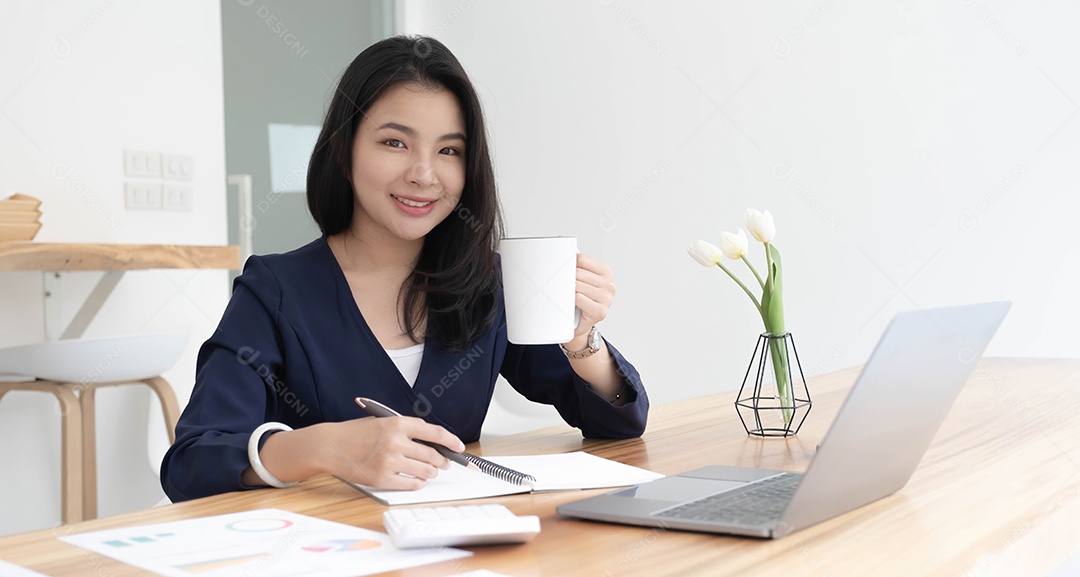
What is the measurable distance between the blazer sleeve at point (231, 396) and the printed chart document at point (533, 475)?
0.17 metres

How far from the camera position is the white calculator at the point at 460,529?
61 cm

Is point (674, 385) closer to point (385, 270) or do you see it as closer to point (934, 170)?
point (934, 170)

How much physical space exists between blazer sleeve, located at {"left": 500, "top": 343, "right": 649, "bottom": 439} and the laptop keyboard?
39cm

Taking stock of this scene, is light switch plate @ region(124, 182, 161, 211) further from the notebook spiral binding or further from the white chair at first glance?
the notebook spiral binding

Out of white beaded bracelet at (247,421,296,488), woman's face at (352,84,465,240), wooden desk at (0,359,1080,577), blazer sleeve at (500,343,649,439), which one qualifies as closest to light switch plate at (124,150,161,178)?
woman's face at (352,84,465,240)

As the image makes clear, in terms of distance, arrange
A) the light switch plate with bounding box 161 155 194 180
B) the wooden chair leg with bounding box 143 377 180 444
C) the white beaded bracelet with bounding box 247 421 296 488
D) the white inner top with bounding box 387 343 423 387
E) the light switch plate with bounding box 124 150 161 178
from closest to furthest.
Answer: the white beaded bracelet with bounding box 247 421 296 488 < the white inner top with bounding box 387 343 423 387 < the wooden chair leg with bounding box 143 377 180 444 < the light switch plate with bounding box 124 150 161 178 < the light switch plate with bounding box 161 155 194 180

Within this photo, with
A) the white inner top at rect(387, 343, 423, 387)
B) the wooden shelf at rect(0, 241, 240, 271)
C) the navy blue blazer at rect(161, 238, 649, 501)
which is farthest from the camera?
the wooden shelf at rect(0, 241, 240, 271)

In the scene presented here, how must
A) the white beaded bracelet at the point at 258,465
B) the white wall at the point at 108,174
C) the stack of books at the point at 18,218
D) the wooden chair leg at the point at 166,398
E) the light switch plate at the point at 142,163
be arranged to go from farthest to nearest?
the light switch plate at the point at 142,163, the white wall at the point at 108,174, the wooden chair leg at the point at 166,398, the stack of books at the point at 18,218, the white beaded bracelet at the point at 258,465

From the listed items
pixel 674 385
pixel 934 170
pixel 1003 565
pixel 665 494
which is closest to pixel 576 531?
pixel 665 494

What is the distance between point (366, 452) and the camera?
2.77 ft

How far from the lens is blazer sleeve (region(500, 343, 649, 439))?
1.18 metres

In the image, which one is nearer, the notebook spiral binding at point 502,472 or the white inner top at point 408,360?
the notebook spiral binding at point 502,472

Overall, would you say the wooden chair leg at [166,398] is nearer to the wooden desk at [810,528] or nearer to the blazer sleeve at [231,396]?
the blazer sleeve at [231,396]

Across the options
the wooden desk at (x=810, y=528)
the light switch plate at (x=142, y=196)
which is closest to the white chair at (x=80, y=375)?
the light switch plate at (x=142, y=196)
